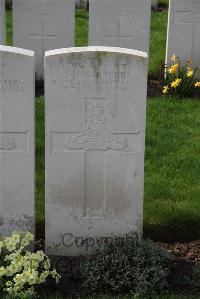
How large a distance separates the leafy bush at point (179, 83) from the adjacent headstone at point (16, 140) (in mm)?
4049

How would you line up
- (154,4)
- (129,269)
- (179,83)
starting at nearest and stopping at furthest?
(129,269) → (179,83) → (154,4)

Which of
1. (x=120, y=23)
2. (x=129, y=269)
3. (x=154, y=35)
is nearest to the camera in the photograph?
(x=129, y=269)

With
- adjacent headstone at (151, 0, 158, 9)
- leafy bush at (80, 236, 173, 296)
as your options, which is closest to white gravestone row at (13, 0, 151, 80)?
leafy bush at (80, 236, 173, 296)

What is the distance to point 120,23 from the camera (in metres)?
9.54

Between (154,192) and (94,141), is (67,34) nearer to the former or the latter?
(154,192)

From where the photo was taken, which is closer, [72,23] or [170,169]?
[170,169]

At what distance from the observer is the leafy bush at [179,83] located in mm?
9102

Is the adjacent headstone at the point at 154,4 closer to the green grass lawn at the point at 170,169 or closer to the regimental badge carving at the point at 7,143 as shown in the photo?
the green grass lawn at the point at 170,169

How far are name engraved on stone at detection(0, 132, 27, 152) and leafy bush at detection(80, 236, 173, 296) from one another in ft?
3.23

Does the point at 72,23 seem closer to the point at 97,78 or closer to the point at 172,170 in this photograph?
the point at 172,170

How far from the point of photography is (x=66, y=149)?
535 cm

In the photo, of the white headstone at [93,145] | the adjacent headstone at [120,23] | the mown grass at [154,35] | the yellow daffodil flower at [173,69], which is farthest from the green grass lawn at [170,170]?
the mown grass at [154,35]

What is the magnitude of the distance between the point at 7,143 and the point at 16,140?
74 millimetres

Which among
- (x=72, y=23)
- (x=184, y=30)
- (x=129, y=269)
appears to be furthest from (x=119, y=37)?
(x=129, y=269)
